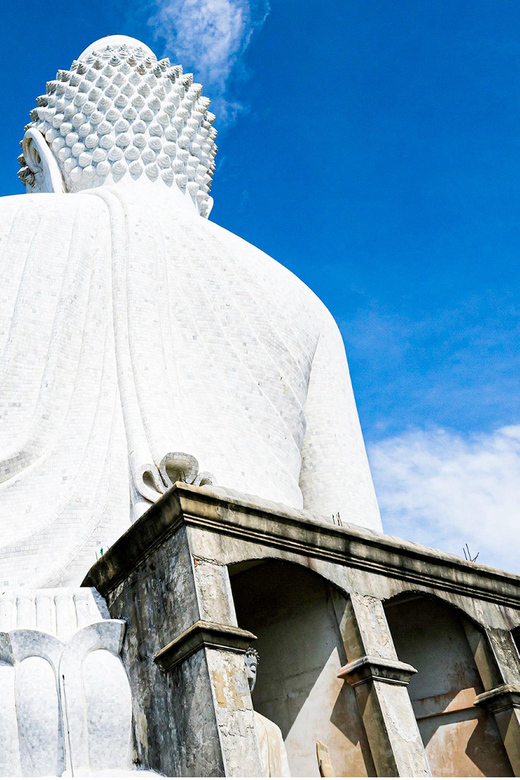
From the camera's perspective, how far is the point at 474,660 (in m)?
6.11

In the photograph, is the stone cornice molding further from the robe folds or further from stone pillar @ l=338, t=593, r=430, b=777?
the robe folds

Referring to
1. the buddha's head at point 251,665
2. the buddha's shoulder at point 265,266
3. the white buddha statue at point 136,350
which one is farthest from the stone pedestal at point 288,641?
the buddha's shoulder at point 265,266

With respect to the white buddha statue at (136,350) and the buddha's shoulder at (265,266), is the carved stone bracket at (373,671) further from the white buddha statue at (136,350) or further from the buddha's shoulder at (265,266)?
the buddha's shoulder at (265,266)

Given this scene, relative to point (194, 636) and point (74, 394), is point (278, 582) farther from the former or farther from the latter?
point (74, 394)

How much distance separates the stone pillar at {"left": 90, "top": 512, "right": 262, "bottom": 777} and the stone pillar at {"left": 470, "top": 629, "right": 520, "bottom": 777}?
207 cm

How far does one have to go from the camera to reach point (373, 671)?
204 inches

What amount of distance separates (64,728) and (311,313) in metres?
5.97

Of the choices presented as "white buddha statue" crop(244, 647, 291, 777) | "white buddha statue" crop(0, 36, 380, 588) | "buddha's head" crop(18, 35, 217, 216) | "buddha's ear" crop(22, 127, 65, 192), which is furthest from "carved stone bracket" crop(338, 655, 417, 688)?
"buddha's ear" crop(22, 127, 65, 192)

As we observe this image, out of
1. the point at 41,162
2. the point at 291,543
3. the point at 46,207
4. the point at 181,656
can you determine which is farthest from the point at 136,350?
the point at 41,162

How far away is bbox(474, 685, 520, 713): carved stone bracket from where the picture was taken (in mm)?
5742

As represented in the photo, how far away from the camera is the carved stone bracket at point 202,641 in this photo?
4562 millimetres

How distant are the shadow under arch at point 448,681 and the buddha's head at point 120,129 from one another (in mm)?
6710

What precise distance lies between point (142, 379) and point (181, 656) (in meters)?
3.50

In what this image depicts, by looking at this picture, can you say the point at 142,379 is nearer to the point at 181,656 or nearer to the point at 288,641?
the point at 288,641
